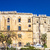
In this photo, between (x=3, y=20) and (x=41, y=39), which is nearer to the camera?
(x=41, y=39)

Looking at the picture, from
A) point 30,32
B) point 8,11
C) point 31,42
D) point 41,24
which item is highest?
point 8,11

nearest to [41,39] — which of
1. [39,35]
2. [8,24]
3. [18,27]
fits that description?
[39,35]

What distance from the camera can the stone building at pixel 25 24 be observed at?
37094 mm

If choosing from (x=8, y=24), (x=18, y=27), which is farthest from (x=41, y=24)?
(x=8, y=24)

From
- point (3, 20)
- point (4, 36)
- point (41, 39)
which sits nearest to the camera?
point (4, 36)

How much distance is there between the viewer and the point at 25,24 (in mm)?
37875

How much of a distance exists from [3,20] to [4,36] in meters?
11.3

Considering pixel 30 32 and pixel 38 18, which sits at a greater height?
pixel 38 18

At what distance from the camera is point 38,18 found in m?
38.1

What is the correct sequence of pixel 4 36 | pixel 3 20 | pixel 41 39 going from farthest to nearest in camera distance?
pixel 3 20 < pixel 41 39 < pixel 4 36

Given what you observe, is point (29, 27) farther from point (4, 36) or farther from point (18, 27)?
point (4, 36)

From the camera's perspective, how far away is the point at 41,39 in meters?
35.2

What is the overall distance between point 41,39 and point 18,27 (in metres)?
7.77

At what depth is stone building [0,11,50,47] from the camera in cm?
3709
